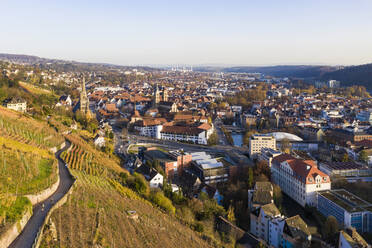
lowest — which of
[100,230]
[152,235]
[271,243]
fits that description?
[271,243]

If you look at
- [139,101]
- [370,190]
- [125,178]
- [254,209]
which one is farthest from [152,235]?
[139,101]

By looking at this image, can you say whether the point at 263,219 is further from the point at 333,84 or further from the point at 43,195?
the point at 333,84

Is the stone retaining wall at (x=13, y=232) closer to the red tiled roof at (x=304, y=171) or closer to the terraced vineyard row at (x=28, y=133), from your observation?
the terraced vineyard row at (x=28, y=133)

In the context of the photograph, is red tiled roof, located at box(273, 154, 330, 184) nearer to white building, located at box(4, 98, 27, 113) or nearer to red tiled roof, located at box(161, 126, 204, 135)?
red tiled roof, located at box(161, 126, 204, 135)

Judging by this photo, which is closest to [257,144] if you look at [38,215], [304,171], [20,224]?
[304,171]

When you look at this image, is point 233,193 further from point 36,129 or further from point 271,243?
point 36,129

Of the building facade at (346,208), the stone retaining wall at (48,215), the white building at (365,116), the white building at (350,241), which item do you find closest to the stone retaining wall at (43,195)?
the stone retaining wall at (48,215)

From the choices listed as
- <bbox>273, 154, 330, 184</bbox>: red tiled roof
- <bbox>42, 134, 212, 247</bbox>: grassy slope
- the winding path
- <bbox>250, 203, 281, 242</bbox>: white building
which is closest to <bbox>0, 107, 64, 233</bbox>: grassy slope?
the winding path
